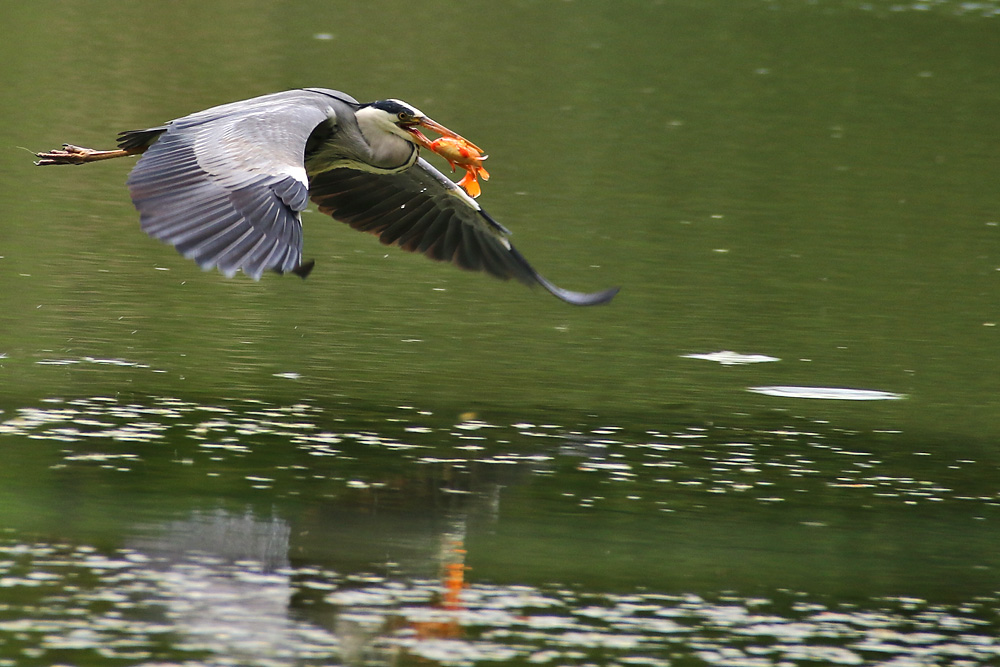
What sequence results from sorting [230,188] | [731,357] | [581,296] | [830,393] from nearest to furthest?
[230,188] < [581,296] < [830,393] < [731,357]

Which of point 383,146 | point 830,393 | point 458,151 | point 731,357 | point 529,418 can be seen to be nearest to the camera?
point 529,418

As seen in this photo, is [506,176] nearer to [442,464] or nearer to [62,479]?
[442,464]

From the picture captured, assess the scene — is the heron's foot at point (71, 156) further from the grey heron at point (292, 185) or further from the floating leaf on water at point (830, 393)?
the floating leaf on water at point (830, 393)

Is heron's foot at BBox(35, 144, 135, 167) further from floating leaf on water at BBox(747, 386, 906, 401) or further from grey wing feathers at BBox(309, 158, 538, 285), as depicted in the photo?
floating leaf on water at BBox(747, 386, 906, 401)

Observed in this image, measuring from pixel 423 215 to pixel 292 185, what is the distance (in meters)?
2.33

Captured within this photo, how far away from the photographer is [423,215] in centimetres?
970

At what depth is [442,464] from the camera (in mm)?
7801

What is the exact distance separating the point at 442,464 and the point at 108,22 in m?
18.1

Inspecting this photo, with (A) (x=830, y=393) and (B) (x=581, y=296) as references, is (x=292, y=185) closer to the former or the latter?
(B) (x=581, y=296)

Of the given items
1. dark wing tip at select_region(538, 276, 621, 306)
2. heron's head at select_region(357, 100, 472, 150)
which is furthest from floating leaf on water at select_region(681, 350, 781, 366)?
heron's head at select_region(357, 100, 472, 150)

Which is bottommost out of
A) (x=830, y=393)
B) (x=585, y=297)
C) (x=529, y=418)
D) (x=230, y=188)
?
(x=529, y=418)

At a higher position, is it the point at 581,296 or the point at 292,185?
the point at 292,185

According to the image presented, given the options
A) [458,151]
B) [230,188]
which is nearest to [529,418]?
[458,151]

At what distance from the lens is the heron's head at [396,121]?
30.5 feet
